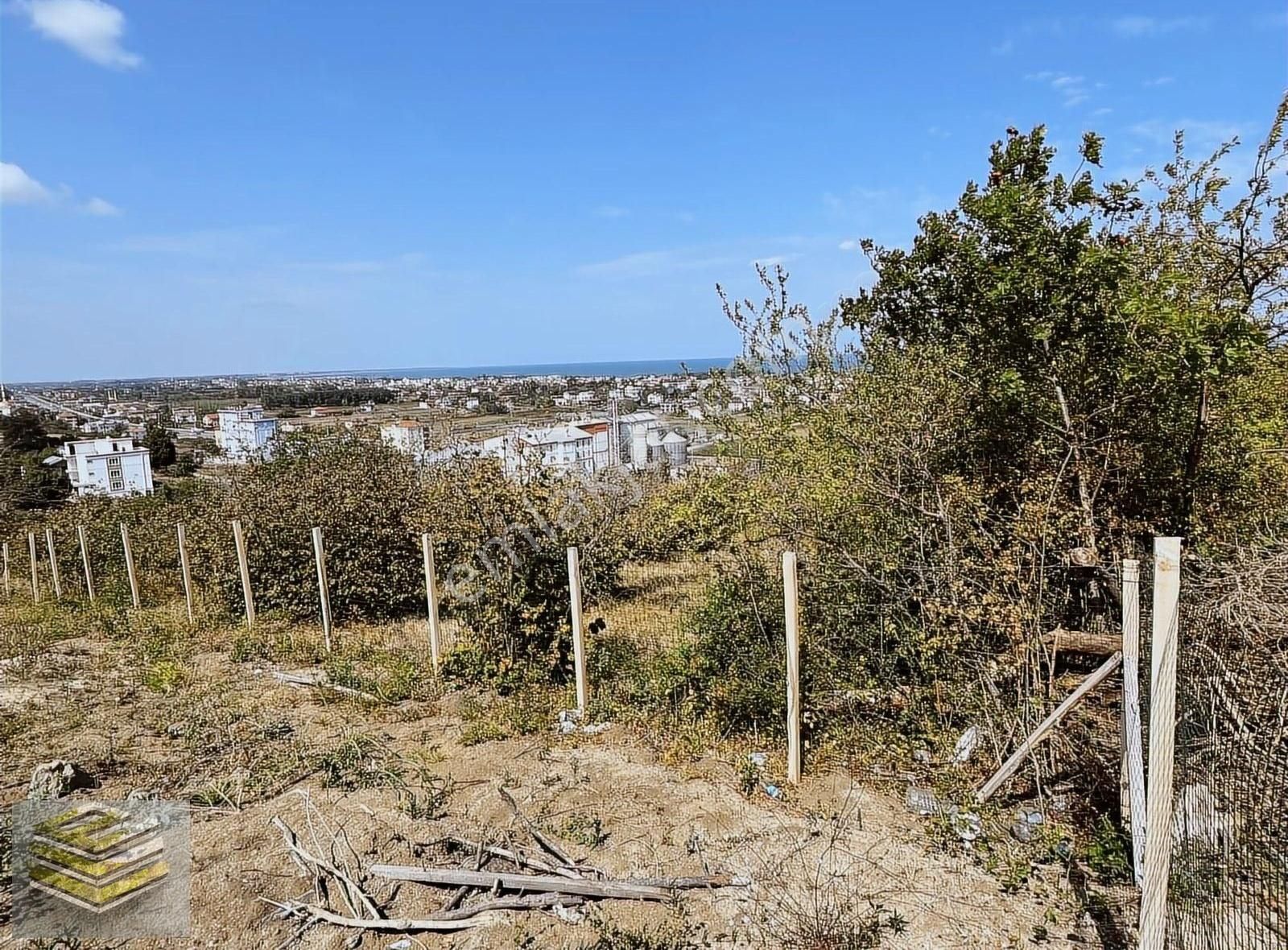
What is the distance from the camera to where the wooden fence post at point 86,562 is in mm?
10516

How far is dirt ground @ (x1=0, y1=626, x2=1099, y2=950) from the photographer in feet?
10.1

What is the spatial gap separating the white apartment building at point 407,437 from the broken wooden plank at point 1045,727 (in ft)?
28.0

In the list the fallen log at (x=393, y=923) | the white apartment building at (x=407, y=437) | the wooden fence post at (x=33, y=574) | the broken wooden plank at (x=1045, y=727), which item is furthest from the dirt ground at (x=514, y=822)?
the wooden fence post at (x=33, y=574)

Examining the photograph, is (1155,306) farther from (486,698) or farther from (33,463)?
(33,463)

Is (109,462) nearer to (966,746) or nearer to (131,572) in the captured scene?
(131,572)

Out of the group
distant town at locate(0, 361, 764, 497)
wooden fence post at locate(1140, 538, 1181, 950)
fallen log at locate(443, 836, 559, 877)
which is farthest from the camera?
distant town at locate(0, 361, 764, 497)

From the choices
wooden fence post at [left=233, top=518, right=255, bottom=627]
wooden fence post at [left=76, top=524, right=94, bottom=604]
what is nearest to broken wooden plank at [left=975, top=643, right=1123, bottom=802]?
wooden fence post at [left=233, top=518, right=255, bottom=627]

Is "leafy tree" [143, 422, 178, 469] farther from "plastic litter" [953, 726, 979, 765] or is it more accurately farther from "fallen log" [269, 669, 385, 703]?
"plastic litter" [953, 726, 979, 765]

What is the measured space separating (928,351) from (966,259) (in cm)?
65

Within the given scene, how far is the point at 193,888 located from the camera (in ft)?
11.4

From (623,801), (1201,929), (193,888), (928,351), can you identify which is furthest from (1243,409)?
(193,888)

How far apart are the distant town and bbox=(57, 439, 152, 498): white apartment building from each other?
5 cm

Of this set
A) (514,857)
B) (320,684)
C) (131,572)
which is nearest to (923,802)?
(514,857)

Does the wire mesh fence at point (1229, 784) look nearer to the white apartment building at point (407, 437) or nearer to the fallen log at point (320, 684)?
the fallen log at point (320, 684)
